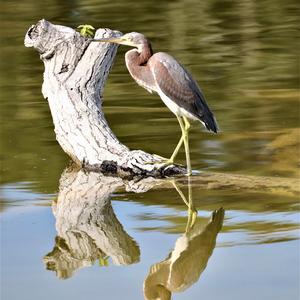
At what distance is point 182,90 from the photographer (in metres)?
8.52

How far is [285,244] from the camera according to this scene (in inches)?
270

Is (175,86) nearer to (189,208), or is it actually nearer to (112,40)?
(112,40)

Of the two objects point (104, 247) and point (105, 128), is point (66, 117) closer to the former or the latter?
point (105, 128)

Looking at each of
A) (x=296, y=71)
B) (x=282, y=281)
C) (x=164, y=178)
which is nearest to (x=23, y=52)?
(x=296, y=71)

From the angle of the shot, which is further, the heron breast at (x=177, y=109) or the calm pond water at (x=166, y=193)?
the heron breast at (x=177, y=109)

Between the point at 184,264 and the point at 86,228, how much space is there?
3.56ft

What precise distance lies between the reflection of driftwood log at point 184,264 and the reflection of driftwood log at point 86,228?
0.28 meters

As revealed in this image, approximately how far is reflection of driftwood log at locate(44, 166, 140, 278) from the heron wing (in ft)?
2.68

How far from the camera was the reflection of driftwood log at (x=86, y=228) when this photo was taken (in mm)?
6887

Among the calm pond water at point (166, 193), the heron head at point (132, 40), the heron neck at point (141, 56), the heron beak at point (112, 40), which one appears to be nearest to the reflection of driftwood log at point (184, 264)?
the calm pond water at point (166, 193)

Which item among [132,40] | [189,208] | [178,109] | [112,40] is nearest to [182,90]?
[178,109]

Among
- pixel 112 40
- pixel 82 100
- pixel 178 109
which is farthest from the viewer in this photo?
pixel 82 100

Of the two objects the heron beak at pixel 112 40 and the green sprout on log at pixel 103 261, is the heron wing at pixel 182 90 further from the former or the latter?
the green sprout on log at pixel 103 261

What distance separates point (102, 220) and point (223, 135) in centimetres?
271
